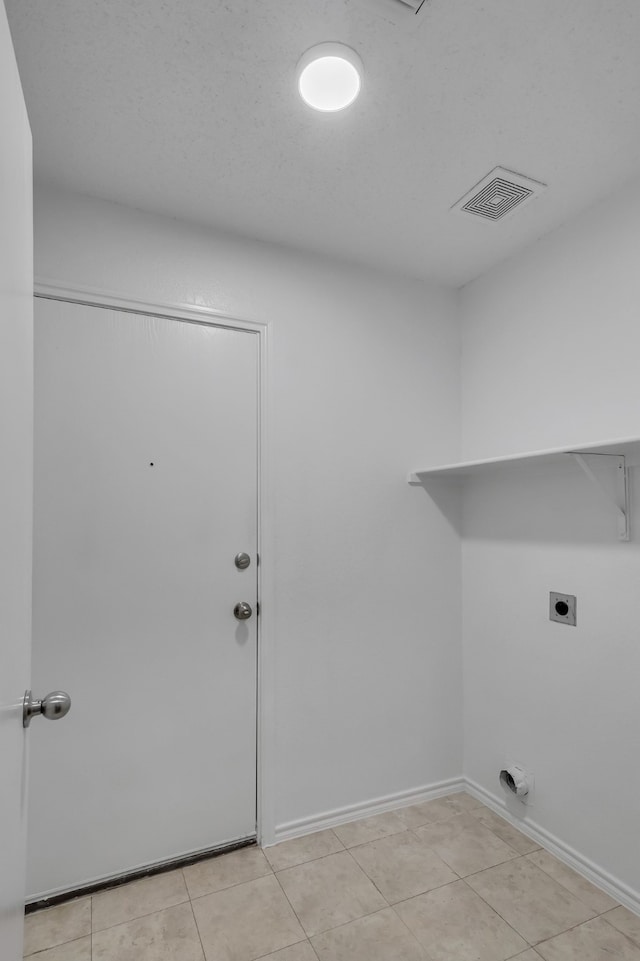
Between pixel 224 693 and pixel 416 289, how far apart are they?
78.2 inches

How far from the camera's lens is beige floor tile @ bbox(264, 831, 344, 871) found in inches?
74.7

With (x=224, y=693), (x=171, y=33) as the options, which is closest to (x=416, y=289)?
(x=171, y=33)

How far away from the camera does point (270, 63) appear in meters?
1.33

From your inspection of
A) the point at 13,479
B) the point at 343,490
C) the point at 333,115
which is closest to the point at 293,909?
the point at 343,490

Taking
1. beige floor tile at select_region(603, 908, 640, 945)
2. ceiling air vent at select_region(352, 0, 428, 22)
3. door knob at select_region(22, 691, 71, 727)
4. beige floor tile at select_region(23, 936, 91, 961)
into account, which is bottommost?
beige floor tile at select_region(603, 908, 640, 945)

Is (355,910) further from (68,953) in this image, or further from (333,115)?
(333,115)

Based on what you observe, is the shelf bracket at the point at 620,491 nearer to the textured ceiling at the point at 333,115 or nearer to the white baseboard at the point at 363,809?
the textured ceiling at the point at 333,115

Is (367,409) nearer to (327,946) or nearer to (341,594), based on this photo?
(341,594)

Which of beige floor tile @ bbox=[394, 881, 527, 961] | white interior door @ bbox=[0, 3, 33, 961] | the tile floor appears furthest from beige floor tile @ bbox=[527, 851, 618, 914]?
white interior door @ bbox=[0, 3, 33, 961]

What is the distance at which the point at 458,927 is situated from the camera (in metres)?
1.61

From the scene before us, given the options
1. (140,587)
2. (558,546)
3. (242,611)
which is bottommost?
(242,611)

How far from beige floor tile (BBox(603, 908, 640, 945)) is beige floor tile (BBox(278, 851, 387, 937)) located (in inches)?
28.3

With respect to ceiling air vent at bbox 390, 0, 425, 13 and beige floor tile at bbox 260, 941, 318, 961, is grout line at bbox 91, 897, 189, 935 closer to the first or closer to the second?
beige floor tile at bbox 260, 941, 318, 961

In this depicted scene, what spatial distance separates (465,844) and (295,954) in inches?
32.0
